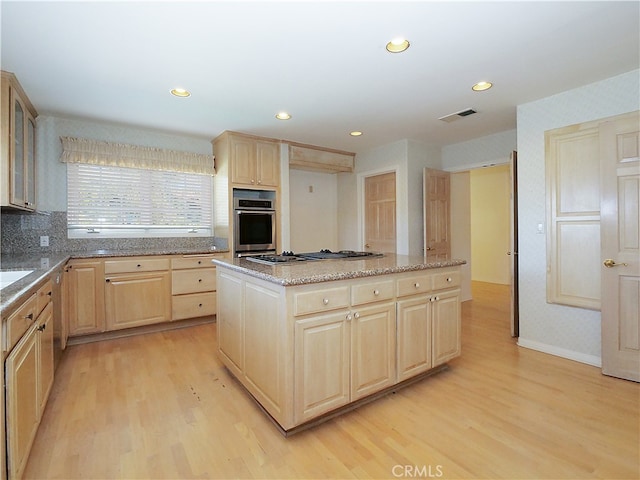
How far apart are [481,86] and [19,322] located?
3.48m

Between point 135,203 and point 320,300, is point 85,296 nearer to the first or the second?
point 135,203

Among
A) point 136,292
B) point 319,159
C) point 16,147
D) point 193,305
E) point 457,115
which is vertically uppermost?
point 457,115

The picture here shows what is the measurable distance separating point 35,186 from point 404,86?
3694 millimetres

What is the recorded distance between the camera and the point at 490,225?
21.9 feet

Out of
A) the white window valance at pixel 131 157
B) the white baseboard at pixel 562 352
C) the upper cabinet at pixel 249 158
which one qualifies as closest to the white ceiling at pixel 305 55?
the white window valance at pixel 131 157

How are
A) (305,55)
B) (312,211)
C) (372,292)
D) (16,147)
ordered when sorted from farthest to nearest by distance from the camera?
(312,211) < (16,147) < (305,55) < (372,292)

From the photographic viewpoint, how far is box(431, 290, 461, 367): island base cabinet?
2.46 metres

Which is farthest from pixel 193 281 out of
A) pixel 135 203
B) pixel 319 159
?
pixel 319 159

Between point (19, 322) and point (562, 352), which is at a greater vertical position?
point (19, 322)

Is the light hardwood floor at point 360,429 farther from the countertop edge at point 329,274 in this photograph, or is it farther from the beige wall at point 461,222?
the beige wall at point 461,222

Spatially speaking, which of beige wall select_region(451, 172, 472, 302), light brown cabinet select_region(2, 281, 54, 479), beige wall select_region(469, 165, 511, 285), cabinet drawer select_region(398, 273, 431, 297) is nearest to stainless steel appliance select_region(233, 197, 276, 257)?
light brown cabinet select_region(2, 281, 54, 479)

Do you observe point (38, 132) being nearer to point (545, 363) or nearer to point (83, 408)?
point (83, 408)

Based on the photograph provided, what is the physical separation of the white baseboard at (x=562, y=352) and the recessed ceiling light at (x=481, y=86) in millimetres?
2406

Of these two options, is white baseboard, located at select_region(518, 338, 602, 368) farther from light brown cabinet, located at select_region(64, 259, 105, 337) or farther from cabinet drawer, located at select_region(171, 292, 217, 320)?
light brown cabinet, located at select_region(64, 259, 105, 337)
